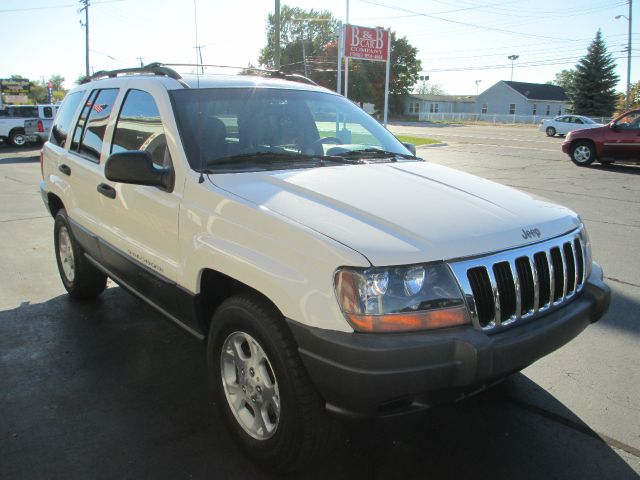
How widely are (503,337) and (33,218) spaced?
834 centimetres

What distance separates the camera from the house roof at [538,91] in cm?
7526

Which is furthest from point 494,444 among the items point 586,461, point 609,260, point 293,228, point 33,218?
point 33,218

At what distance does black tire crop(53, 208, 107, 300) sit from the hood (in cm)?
245

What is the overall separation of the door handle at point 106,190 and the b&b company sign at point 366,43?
19.5m

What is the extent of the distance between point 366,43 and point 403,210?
21.5 m

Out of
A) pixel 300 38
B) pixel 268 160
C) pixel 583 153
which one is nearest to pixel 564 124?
pixel 583 153

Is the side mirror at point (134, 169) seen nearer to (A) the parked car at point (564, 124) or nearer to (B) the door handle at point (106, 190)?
(B) the door handle at point (106, 190)

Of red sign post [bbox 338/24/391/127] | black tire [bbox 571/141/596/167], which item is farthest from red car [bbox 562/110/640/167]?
red sign post [bbox 338/24/391/127]

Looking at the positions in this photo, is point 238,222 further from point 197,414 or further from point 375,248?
point 197,414

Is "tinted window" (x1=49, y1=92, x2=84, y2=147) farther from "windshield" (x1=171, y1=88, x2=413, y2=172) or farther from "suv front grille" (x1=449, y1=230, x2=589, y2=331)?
"suv front grille" (x1=449, y1=230, x2=589, y2=331)

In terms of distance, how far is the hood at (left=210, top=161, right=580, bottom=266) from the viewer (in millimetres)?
2186

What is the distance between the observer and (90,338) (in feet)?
13.6

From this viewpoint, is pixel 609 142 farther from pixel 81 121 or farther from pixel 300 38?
pixel 300 38

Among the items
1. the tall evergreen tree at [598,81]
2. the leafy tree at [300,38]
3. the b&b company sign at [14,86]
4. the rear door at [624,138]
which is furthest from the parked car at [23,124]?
the leafy tree at [300,38]
